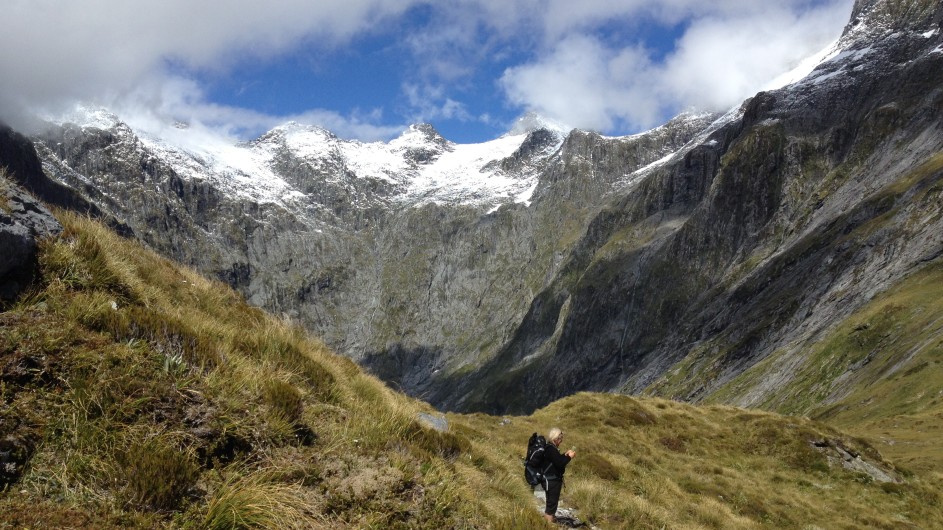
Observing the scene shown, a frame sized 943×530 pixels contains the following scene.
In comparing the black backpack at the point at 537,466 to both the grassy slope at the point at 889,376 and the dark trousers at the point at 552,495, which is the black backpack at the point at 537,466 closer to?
the dark trousers at the point at 552,495

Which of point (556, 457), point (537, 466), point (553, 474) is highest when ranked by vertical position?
point (556, 457)

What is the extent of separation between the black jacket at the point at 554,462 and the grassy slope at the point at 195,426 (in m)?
0.95

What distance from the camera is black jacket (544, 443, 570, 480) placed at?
12210 millimetres

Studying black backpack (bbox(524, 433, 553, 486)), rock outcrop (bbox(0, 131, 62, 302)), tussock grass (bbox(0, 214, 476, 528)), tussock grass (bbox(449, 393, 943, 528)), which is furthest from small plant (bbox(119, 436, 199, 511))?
black backpack (bbox(524, 433, 553, 486))

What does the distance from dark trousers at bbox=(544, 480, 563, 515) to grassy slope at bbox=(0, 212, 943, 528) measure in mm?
872

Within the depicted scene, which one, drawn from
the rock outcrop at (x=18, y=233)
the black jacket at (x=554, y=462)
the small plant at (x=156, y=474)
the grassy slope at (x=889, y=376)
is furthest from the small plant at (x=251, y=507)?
the grassy slope at (x=889, y=376)

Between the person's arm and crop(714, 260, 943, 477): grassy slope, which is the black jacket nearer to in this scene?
the person's arm

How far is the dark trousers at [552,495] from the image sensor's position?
38.1 feet

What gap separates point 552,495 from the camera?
11805 mm

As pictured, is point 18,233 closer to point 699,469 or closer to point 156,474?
point 156,474

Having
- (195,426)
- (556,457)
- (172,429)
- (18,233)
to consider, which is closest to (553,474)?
(556,457)

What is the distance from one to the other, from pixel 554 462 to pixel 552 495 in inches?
30.2

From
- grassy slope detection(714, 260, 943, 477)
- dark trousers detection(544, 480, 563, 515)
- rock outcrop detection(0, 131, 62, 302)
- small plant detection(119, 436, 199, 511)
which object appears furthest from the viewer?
grassy slope detection(714, 260, 943, 477)

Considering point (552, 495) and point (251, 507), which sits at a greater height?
point (251, 507)
